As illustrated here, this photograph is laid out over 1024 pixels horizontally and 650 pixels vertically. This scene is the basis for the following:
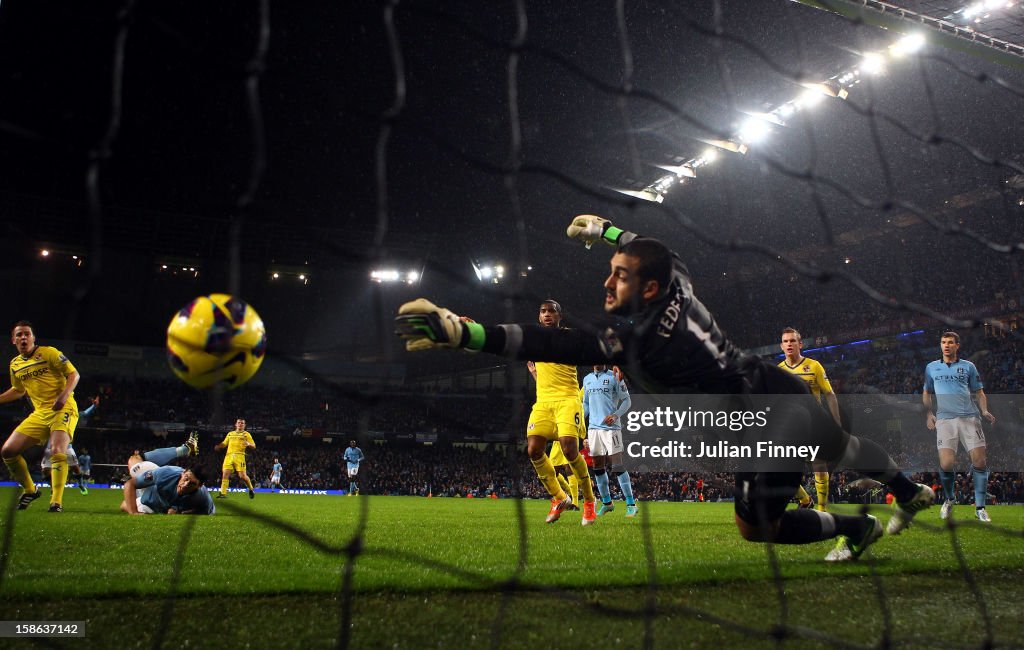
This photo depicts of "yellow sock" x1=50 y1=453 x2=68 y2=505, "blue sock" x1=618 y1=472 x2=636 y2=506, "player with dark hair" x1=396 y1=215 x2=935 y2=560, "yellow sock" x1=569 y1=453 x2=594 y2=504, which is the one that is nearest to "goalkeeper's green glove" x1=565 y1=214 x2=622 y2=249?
"player with dark hair" x1=396 y1=215 x2=935 y2=560

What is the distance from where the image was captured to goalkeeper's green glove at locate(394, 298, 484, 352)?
9.04 feet

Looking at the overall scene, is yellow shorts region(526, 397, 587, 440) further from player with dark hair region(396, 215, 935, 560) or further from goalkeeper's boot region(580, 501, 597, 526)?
player with dark hair region(396, 215, 935, 560)

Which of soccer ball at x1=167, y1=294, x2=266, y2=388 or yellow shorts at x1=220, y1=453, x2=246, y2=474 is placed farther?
yellow shorts at x1=220, y1=453, x2=246, y2=474

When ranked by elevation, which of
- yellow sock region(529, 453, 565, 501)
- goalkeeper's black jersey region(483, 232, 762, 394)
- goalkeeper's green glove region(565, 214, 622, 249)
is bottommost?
yellow sock region(529, 453, 565, 501)

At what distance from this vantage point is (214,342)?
10.3 ft

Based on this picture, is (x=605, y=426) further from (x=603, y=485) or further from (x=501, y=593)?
(x=501, y=593)

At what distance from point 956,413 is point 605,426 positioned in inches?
173

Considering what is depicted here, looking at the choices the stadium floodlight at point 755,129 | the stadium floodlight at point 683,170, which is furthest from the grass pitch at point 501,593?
the stadium floodlight at point 683,170

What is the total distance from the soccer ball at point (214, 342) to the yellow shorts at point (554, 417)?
483 centimetres

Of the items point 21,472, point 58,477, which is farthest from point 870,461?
point 58,477

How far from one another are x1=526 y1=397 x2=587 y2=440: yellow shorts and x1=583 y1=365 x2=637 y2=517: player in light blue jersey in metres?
1.17

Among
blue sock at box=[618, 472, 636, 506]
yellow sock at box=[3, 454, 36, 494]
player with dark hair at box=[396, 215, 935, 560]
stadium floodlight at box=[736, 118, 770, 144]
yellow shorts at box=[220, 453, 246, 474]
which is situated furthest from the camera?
stadium floodlight at box=[736, 118, 770, 144]

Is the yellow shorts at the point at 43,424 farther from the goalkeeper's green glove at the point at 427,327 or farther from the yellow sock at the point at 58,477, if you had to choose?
the goalkeeper's green glove at the point at 427,327

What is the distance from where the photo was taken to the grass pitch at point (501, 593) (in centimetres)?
261
